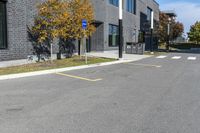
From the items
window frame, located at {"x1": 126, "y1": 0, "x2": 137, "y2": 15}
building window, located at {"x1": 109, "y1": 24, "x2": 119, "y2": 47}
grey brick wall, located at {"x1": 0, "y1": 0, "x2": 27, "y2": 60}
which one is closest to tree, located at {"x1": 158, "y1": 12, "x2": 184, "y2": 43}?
window frame, located at {"x1": 126, "y1": 0, "x2": 137, "y2": 15}

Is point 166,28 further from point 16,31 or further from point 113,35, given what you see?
point 16,31

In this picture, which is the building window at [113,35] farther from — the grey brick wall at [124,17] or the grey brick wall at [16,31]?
the grey brick wall at [16,31]

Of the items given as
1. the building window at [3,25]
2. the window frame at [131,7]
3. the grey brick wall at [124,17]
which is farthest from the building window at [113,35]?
the building window at [3,25]

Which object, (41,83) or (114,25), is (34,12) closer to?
(41,83)

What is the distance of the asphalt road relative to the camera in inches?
272

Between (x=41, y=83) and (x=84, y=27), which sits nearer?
(x=41, y=83)

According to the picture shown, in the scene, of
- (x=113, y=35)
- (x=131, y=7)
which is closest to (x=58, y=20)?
(x=113, y=35)

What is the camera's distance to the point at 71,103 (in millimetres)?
9336

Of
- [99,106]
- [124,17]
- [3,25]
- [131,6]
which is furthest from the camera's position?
[131,6]

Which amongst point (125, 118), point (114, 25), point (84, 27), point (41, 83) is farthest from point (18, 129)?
point (114, 25)

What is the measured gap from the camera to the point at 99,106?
892 cm

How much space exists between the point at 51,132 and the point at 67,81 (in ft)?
24.8

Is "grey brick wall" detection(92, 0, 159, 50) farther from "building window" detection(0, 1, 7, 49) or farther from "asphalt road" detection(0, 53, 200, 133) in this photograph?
"asphalt road" detection(0, 53, 200, 133)

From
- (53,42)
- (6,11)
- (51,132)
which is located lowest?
(51,132)
